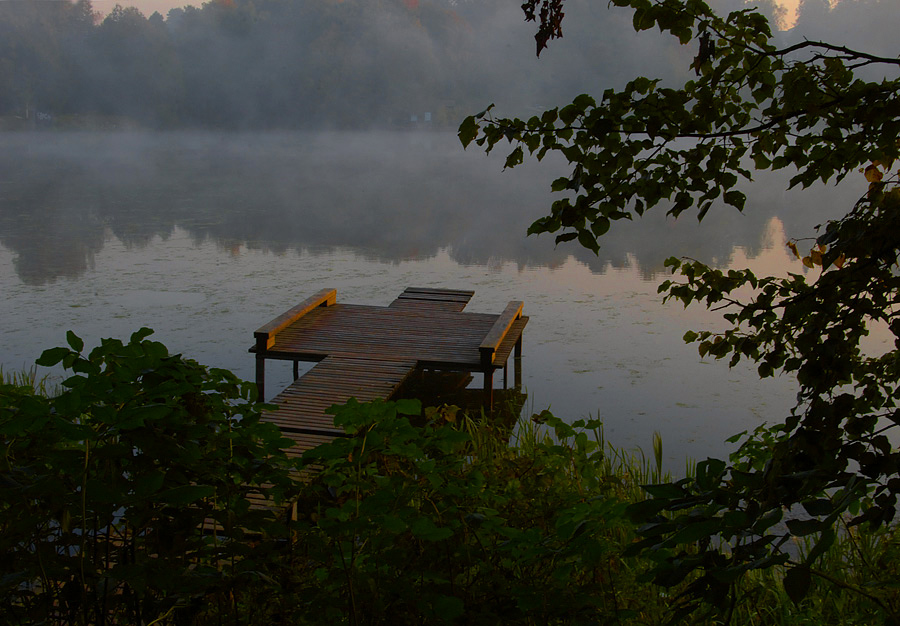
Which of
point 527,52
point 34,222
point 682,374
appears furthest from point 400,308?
point 527,52

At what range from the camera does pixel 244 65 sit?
5659 cm

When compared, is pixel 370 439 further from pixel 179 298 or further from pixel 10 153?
pixel 10 153

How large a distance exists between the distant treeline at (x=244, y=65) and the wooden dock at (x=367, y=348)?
47.9 meters

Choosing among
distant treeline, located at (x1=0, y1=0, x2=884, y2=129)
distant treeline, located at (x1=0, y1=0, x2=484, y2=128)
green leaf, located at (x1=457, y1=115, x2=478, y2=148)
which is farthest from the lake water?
distant treeline, located at (x1=0, y1=0, x2=484, y2=128)

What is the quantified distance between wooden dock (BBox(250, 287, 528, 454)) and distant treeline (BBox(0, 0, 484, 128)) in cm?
4788

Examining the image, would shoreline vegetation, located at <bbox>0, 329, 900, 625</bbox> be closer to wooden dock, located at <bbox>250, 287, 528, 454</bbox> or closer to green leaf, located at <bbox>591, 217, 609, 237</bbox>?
green leaf, located at <bbox>591, 217, 609, 237</bbox>

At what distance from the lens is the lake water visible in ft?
20.2

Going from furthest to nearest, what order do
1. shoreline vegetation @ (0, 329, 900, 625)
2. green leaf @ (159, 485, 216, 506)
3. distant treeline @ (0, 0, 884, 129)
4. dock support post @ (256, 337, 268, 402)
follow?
distant treeline @ (0, 0, 884, 129), dock support post @ (256, 337, 268, 402), shoreline vegetation @ (0, 329, 900, 625), green leaf @ (159, 485, 216, 506)

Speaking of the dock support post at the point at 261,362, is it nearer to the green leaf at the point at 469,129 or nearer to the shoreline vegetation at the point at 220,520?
the shoreline vegetation at the point at 220,520

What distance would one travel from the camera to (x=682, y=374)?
21.1 ft

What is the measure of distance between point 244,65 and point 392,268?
50469mm

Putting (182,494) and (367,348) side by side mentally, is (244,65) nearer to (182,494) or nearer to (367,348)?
(367,348)

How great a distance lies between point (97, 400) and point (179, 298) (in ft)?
23.9

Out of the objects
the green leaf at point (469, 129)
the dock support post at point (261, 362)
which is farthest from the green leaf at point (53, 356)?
the dock support post at point (261, 362)
